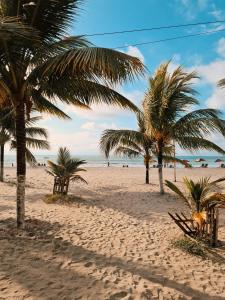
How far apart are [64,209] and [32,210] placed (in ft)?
3.36

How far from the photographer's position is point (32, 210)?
845cm

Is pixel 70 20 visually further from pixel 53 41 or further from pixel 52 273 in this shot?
pixel 52 273

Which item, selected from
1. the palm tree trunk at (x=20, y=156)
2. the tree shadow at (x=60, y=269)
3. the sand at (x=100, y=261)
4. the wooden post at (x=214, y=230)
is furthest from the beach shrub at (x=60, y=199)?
the wooden post at (x=214, y=230)

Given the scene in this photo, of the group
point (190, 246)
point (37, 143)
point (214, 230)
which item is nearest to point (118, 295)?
point (190, 246)

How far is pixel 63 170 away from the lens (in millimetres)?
11117

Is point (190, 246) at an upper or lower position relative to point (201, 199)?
lower

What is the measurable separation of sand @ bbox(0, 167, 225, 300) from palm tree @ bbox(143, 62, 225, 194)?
399 centimetres

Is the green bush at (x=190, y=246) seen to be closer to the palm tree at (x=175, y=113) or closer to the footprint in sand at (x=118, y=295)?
the footprint in sand at (x=118, y=295)

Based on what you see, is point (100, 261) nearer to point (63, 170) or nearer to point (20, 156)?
point (20, 156)

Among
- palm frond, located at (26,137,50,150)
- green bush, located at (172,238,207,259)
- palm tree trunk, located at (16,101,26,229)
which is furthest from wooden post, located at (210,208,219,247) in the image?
palm frond, located at (26,137,50,150)

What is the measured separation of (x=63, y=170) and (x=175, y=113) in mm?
5102

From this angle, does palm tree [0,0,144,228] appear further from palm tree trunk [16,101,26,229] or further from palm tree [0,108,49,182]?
palm tree [0,108,49,182]

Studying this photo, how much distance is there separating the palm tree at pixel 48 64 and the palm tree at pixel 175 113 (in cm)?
481

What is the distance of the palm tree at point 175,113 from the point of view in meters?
10.7
